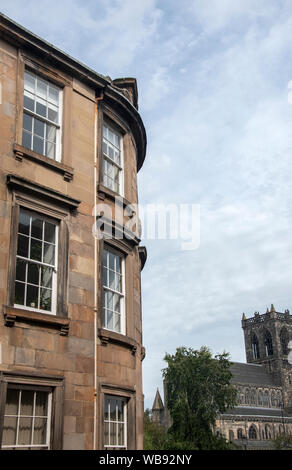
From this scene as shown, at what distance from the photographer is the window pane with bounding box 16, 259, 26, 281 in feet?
36.3

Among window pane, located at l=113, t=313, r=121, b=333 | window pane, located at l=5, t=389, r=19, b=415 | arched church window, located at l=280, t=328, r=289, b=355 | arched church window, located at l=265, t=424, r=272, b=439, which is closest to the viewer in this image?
window pane, located at l=5, t=389, r=19, b=415

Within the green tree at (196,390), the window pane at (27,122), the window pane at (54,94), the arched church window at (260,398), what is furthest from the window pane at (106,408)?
the arched church window at (260,398)

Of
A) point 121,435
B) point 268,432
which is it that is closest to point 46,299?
point 121,435

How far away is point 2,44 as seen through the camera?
12656mm

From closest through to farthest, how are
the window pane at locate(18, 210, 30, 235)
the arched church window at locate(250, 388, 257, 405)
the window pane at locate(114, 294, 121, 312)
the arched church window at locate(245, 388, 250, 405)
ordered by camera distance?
1. the window pane at locate(18, 210, 30, 235)
2. the window pane at locate(114, 294, 121, 312)
3. the arched church window at locate(245, 388, 250, 405)
4. the arched church window at locate(250, 388, 257, 405)

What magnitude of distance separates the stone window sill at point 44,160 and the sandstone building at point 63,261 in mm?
26

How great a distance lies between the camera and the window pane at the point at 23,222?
11461 mm

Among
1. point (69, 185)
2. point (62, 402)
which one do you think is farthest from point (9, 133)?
point (62, 402)

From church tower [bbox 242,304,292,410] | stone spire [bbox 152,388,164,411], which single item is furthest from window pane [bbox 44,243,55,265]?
church tower [bbox 242,304,292,410]

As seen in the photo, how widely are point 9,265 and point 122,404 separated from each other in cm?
453

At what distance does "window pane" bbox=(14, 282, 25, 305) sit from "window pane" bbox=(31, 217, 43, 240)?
1.22 meters

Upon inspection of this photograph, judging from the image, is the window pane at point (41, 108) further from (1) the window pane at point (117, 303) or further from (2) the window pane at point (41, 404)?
(2) the window pane at point (41, 404)

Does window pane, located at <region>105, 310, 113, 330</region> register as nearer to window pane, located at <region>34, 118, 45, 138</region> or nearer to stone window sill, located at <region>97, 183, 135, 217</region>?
stone window sill, located at <region>97, 183, 135, 217</region>
